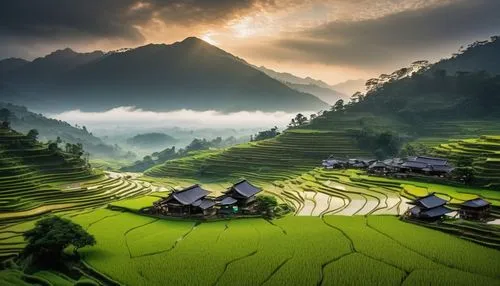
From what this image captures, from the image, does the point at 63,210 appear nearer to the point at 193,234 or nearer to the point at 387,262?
the point at 193,234

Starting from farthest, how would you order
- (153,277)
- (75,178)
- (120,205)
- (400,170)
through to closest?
(75,178) → (400,170) → (120,205) → (153,277)

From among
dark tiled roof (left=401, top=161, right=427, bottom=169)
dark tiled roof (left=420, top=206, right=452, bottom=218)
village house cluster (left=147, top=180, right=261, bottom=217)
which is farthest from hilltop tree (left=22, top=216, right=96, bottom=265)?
dark tiled roof (left=401, top=161, right=427, bottom=169)

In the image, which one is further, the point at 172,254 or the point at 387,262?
the point at 172,254

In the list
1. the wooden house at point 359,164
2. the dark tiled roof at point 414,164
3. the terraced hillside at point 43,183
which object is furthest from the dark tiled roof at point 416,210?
the terraced hillside at point 43,183

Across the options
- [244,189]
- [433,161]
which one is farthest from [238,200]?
[433,161]

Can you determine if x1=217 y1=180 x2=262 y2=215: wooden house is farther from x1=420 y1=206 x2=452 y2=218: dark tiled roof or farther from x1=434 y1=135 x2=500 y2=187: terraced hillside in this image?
x1=434 y1=135 x2=500 y2=187: terraced hillside

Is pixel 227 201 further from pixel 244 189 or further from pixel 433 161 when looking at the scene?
pixel 433 161

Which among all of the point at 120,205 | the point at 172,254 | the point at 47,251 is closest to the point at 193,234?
the point at 172,254
